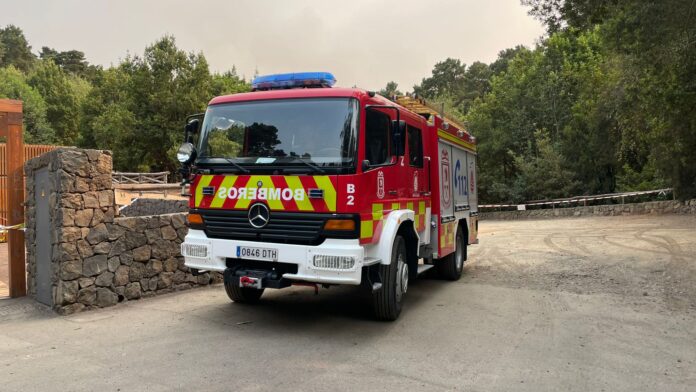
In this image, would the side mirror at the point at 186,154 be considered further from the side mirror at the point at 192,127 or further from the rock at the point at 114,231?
the rock at the point at 114,231

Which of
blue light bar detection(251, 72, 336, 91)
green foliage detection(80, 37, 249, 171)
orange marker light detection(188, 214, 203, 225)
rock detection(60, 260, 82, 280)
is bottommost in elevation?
rock detection(60, 260, 82, 280)

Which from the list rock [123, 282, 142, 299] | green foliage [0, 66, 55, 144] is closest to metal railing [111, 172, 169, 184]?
green foliage [0, 66, 55, 144]

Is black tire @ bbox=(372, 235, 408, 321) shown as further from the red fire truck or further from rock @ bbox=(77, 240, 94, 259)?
rock @ bbox=(77, 240, 94, 259)

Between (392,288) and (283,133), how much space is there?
2.28 m

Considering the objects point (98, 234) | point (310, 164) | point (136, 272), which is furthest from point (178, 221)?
point (310, 164)

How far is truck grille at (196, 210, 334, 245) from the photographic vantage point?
5379mm

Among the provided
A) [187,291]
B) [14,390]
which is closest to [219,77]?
[187,291]

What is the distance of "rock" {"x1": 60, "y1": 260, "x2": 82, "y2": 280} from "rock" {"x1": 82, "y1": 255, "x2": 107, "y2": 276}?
7 centimetres

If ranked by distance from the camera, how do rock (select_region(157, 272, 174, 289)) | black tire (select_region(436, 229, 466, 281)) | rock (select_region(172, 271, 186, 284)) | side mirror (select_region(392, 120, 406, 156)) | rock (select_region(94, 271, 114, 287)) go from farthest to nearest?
black tire (select_region(436, 229, 466, 281))
rock (select_region(172, 271, 186, 284))
rock (select_region(157, 272, 174, 289))
rock (select_region(94, 271, 114, 287))
side mirror (select_region(392, 120, 406, 156))

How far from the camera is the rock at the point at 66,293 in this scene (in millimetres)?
6535

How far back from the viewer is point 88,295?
679 cm

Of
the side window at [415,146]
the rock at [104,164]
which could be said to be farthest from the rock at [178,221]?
the side window at [415,146]

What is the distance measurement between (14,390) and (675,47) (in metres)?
10.9

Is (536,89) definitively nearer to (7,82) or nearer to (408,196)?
(408,196)
